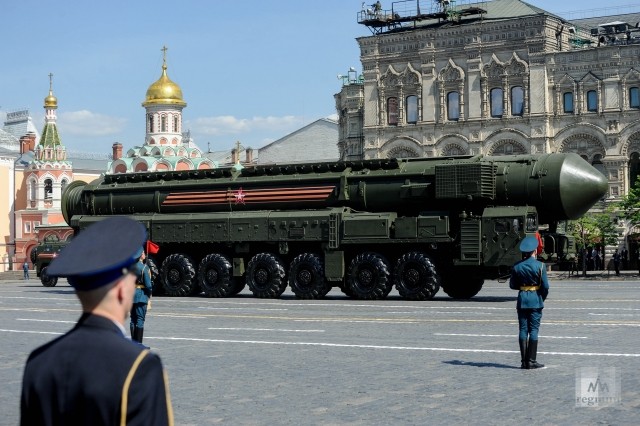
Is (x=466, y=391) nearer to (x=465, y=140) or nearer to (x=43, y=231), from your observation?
(x=465, y=140)

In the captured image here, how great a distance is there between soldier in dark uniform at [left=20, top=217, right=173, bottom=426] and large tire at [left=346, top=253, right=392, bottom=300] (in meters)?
25.6

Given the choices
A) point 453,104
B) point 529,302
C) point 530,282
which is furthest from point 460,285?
point 453,104

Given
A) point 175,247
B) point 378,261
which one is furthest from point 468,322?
point 175,247

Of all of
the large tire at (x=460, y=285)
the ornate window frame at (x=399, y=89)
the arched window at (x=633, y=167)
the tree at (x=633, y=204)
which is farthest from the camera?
the ornate window frame at (x=399, y=89)

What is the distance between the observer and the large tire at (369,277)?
29453mm

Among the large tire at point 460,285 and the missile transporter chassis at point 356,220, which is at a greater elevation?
the missile transporter chassis at point 356,220

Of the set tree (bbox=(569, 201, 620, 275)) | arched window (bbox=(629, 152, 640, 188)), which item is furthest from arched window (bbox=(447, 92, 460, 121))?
tree (bbox=(569, 201, 620, 275))

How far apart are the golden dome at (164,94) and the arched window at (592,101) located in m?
35.4

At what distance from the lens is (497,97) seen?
225 feet

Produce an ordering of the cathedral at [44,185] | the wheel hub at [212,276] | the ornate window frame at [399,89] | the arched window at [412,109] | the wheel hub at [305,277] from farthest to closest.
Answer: the cathedral at [44,185] → the arched window at [412,109] → the ornate window frame at [399,89] → the wheel hub at [212,276] → the wheel hub at [305,277]

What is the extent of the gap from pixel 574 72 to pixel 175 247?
38.5 m

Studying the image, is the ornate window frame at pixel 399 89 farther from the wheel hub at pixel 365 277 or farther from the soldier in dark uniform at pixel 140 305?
the soldier in dark uniform at pixel 140 305

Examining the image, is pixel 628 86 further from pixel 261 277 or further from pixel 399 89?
pixel 261 277

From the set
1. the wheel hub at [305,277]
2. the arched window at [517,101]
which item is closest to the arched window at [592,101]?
the arched window at [517,101]
